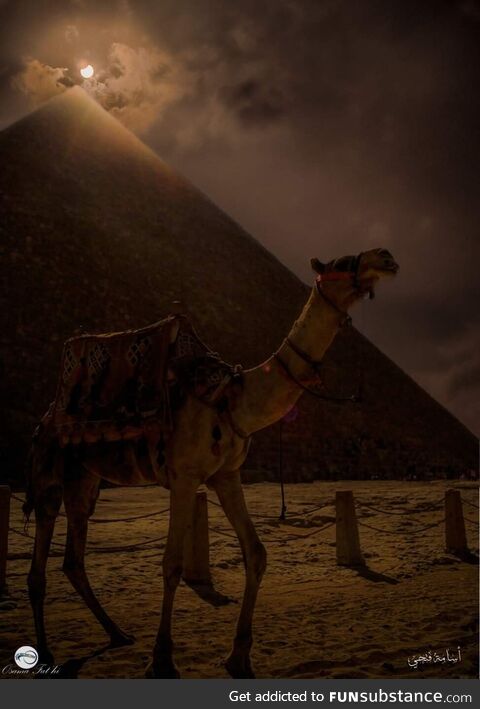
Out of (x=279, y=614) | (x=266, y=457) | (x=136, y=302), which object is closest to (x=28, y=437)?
(x=266, y=457)

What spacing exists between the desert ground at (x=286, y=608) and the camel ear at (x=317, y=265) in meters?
2.07

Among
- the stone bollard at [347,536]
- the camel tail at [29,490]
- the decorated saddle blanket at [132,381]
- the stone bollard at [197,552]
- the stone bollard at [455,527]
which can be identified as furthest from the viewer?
the stone bollard at [455,527]

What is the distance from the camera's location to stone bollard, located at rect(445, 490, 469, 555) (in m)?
7.52

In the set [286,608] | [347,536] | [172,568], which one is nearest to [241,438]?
[172,568]

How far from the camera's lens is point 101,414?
402cm

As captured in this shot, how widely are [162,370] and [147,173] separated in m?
59.1

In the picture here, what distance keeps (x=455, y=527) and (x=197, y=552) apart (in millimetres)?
3236

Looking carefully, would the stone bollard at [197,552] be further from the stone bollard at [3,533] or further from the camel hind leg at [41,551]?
the camel hind leg at [41,551]

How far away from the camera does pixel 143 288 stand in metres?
42.5

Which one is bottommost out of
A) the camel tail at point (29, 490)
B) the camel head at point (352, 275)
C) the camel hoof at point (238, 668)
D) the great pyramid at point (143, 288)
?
the camel hoof at point (238, 668)

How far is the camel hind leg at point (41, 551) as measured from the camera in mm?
3840

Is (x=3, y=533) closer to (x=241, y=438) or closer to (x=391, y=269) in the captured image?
(x=241, y=438)

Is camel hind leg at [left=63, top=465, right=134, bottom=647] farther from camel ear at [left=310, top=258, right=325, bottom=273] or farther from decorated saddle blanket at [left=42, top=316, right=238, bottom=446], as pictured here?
camel ear at [left=310, top=258, right=325, bottom=273]

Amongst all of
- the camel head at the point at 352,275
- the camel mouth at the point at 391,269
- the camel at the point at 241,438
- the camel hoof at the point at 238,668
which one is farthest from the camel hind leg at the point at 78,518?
the camel mouth at the point at 391,269
